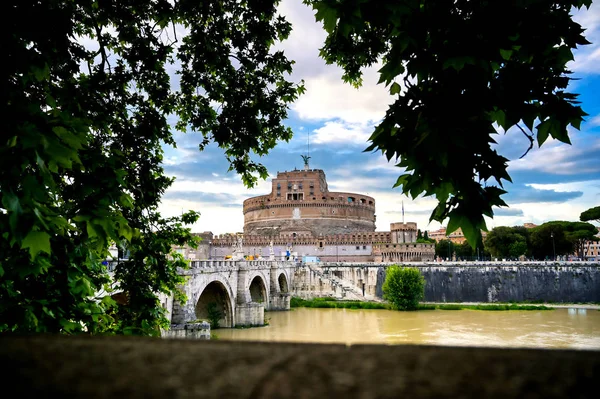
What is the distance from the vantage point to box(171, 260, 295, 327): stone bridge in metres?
22.6

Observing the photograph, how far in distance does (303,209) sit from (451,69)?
243 feet

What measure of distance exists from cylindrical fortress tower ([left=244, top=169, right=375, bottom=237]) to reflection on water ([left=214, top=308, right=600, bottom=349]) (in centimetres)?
3632

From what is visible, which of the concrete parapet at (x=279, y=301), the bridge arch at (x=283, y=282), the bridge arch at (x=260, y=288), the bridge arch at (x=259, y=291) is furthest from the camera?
the bridge arch at (x=283, y=282)

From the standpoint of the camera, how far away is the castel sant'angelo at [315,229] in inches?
2552

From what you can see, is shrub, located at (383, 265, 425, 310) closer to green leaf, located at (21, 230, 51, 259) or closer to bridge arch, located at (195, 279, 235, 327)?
bridge arch, located at (195, 279, 235, 327)

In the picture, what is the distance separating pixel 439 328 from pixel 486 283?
17.5 meters

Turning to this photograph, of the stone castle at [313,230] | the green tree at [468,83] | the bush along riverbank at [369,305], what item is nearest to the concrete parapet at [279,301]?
the bush along riverbank at [369,305]

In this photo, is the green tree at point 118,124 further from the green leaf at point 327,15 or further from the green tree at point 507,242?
the green tree at point 507,242

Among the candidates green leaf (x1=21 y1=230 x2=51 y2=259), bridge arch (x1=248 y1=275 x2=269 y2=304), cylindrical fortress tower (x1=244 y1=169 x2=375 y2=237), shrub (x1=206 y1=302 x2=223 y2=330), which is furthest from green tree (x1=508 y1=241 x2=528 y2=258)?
green leaf (x1=21 y1=230 x2=51 y2=259)

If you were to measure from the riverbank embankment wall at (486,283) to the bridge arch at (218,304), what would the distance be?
18151mm

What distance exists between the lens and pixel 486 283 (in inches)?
1779

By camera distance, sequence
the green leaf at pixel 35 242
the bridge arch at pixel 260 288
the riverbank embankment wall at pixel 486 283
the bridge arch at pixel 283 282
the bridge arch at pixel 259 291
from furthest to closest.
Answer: the bridge arch at pixel 283 282 → the riverbank embankment wall at pixel 486 283 → the bridge arch at pixel 259 291 → the bridge arch at pixel 260 288 → the green leaf at pixel 35 242

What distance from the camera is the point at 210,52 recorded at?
6.67 metres

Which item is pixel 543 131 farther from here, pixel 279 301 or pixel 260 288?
pixel 279 301
